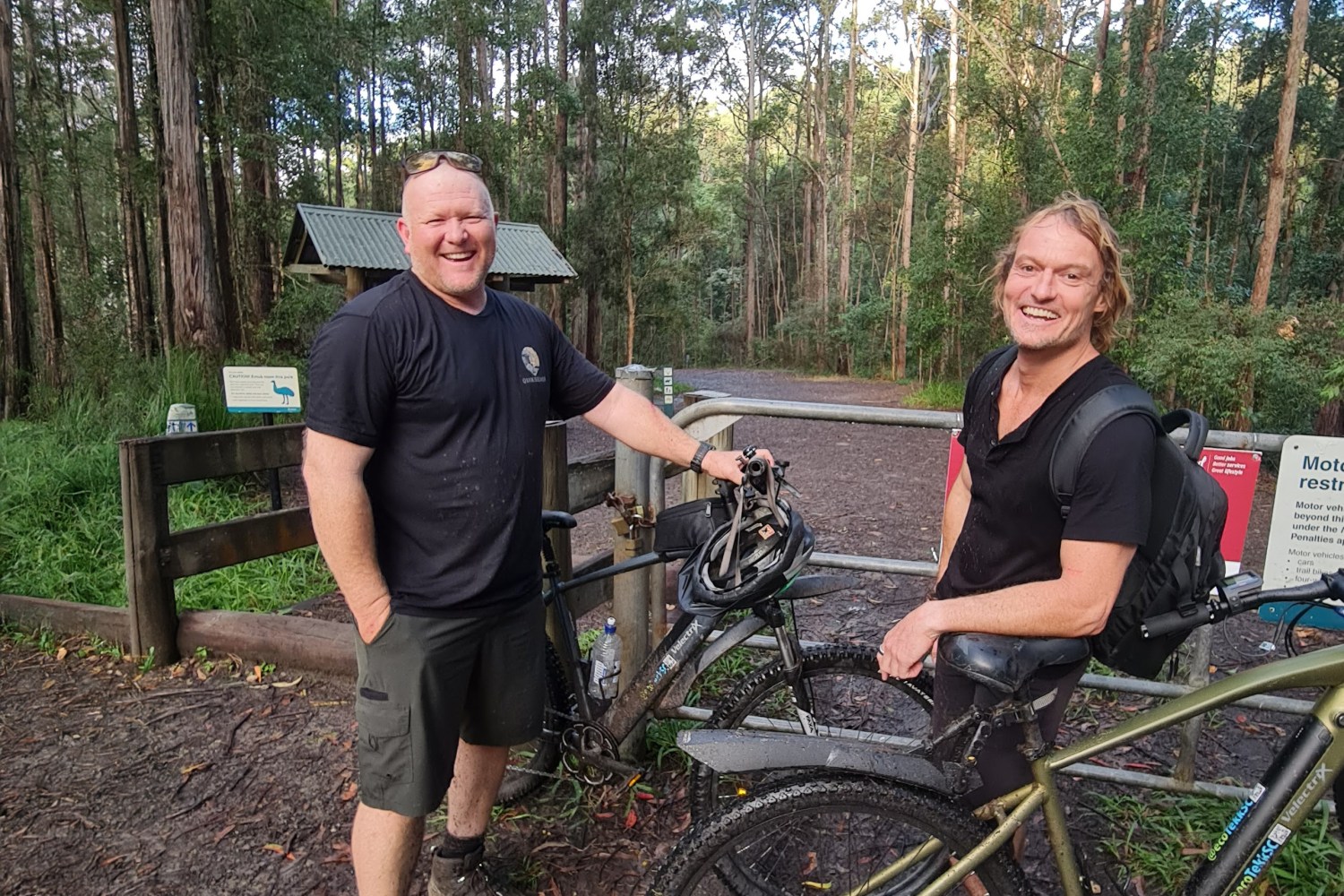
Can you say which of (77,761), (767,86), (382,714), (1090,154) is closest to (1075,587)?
(382,714)

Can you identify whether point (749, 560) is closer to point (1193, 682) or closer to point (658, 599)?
point (658, 599)

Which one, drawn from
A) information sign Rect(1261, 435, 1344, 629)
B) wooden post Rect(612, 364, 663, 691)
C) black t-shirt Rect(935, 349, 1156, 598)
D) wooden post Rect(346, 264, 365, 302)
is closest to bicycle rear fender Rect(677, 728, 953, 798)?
black t-shirt Rect(935, 349, 1156, 598)

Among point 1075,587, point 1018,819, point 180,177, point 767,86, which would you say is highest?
point 767,86

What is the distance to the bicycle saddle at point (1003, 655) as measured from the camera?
1.50m

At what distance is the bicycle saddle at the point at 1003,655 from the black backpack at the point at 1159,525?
0.16 metres

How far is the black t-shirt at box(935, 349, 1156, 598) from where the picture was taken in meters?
1.49

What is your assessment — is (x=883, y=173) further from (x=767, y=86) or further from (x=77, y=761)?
(x=77, y=761)

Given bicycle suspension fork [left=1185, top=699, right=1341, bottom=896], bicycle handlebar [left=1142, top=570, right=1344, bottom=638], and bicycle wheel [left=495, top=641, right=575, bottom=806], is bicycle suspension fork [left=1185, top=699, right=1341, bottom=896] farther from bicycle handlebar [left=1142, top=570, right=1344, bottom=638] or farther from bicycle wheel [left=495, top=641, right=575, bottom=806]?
bicycle wheel [left=495, top=641, right=575, bottom=806]

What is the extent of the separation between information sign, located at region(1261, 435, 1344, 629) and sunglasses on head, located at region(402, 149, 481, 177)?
2428mm

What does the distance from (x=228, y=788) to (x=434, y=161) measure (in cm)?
251

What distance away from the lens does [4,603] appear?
4.32m

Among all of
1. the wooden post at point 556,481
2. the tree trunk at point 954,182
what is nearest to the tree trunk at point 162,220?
the wooden post at point 556,481

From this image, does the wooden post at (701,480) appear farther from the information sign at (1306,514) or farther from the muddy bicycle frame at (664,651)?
the information sign at (1306,514)

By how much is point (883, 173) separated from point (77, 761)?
34807 millimetres
